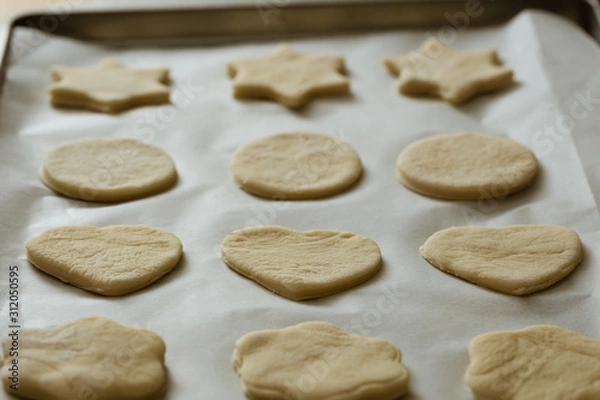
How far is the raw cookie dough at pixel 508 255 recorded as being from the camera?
1.45 m

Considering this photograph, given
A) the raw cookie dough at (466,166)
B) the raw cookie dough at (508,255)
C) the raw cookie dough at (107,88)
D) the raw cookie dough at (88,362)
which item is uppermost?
the raw cookie dough at (466,166)

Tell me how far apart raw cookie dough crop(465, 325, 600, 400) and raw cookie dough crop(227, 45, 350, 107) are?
38.0 inches

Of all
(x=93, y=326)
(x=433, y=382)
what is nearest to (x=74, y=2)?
(x=93, y=326)

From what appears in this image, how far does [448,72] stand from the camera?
7.05ft

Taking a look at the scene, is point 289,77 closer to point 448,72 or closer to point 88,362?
point 448,72

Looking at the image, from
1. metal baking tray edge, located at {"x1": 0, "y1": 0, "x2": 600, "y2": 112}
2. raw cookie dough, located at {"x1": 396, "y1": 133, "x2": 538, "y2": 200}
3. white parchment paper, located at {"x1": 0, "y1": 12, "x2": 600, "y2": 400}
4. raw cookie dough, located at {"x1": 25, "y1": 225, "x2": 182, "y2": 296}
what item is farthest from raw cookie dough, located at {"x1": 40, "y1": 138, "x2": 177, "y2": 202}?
metal baking tray edge, located at {"x1": 0, "y1": 0, "x2": 600, "y2": 112}

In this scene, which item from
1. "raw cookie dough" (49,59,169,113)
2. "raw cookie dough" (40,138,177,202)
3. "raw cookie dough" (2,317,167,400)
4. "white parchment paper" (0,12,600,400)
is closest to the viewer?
"raw cookie dough" (2,317,167,400)

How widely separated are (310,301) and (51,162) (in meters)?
0.71

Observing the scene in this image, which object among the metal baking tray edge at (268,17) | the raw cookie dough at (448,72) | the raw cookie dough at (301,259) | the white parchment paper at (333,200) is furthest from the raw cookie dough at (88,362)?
the metal baking tray edge at (268,17)

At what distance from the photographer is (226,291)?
4.81ft

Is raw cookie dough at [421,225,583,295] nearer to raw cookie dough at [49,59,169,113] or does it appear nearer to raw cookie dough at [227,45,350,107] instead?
raw cookie dough at [227,45,350,107]

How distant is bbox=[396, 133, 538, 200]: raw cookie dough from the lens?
171 centimetres

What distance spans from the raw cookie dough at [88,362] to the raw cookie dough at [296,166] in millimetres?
525

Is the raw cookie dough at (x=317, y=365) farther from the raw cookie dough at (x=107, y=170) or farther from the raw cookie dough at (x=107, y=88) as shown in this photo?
the raw cookie dough at (x=107, y=88)
